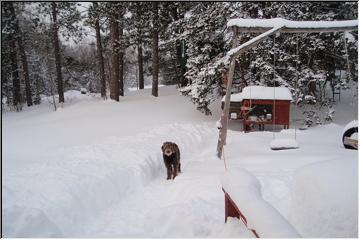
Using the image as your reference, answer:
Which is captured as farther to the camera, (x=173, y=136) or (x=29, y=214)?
(x=173, y=136)

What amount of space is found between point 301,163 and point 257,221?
16.8 feet

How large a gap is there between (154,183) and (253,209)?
500 centimetres

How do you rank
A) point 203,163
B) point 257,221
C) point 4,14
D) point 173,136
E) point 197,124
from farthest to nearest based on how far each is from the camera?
point 4,14 < point 197,124 < point 173,136 < point 203,163 < point 257,221

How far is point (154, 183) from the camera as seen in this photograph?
28.1 ft

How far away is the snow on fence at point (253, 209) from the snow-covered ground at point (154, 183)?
1.58ft

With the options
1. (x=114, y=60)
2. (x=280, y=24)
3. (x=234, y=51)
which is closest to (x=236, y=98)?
(x=234, y=51)

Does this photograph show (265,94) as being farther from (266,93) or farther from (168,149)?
(168,149)

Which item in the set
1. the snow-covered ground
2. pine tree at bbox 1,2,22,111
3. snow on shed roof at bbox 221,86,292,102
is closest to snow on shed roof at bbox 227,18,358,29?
the snow-covered ground

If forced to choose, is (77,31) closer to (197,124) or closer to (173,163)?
(197,124)

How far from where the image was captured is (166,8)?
22.4 metres

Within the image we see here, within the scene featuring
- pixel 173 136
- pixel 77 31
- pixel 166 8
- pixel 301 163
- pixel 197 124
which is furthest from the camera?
pixel 77 31

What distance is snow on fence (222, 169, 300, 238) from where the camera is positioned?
10.7 ft

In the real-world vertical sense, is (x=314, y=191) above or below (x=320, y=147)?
above

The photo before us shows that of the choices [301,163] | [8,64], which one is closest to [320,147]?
[301,163]
